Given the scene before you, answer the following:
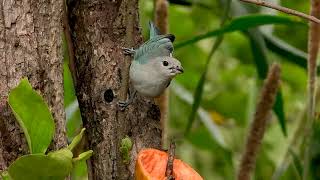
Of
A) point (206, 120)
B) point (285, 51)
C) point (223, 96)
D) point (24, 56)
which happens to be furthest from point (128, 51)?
point (223, 96)

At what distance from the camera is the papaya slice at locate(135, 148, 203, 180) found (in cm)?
74

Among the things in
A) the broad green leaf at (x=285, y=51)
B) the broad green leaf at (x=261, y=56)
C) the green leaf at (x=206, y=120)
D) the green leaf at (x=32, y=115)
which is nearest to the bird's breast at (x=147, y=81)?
the green leaf at (x=32, y=115)

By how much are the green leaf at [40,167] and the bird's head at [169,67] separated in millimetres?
130

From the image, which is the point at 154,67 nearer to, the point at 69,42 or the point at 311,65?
the point at 69,42

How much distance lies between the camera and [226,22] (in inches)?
50.3

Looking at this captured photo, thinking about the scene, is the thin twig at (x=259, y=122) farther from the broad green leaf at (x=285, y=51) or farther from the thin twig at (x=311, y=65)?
the broad green leaf at (x=285, y=51)

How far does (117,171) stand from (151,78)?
12cm

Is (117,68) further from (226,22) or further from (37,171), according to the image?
(226,22)

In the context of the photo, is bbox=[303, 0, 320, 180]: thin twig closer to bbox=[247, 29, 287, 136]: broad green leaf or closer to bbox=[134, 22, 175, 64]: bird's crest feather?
bbox=[247, 29, 287, 136]: broad green leaf

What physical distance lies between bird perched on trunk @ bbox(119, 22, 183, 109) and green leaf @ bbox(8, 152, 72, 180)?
0.41ft

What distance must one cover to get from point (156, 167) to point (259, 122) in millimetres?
370

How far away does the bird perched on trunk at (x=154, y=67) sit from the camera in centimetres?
76

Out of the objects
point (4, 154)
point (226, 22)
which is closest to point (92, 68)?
point (4, 154)

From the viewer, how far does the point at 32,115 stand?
2.39 feet
